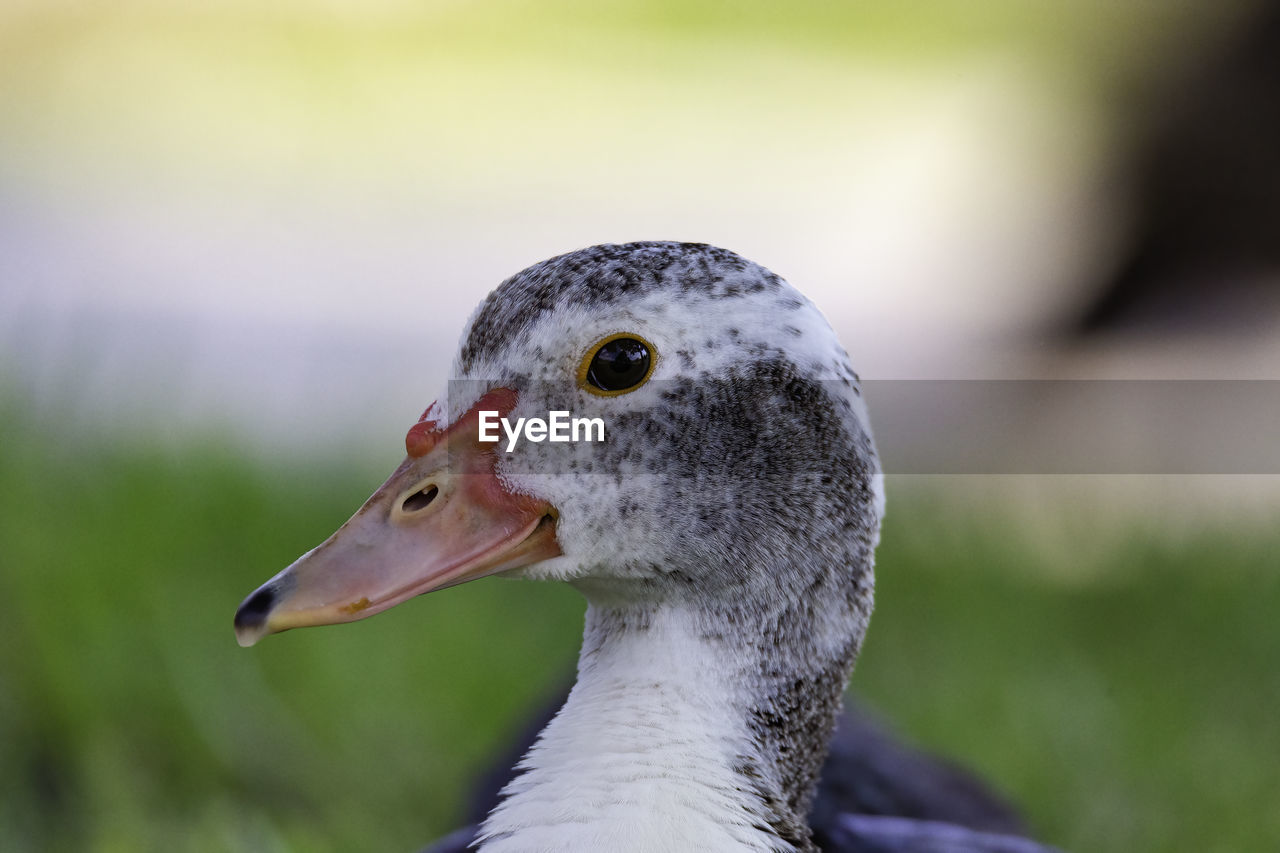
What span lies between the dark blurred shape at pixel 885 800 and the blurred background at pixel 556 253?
410 mm

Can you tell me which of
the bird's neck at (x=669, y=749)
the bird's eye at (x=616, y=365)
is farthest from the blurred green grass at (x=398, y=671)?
the bird's eye at (x=616, y=365)

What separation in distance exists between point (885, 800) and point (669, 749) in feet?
3.20

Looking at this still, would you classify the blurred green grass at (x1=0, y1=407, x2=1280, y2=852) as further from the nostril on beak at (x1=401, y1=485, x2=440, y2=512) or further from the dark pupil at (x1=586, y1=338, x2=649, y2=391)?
the dark pupil at (x1=586, y1=338, x2=649, y2=391)

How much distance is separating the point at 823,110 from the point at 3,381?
3.50 metres

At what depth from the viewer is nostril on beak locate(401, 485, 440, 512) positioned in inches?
Result: 67.6

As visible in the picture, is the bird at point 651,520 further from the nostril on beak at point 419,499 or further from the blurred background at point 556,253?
the blurred background at point 556,253

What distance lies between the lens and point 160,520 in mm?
3443

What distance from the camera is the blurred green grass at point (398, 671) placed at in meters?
2.89

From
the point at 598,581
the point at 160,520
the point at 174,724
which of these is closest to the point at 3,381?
the point at 160,520

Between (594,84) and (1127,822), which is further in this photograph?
(594,84)

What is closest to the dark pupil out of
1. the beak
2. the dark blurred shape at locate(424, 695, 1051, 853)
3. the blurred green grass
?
the beak

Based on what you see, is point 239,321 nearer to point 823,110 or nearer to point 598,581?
point 823,110

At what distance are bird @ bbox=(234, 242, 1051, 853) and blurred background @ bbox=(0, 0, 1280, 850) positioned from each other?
113 cm

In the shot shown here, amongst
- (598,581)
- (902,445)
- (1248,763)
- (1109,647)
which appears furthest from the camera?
(902,445)
